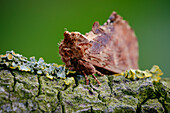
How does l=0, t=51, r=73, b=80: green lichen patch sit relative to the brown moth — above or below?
below

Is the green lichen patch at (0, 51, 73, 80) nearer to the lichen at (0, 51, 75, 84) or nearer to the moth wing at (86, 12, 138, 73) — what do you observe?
the lichen at (0, 51, 75, 84)

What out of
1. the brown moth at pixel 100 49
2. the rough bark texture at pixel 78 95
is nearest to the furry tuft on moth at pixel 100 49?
the brown moth at pixel 100 49

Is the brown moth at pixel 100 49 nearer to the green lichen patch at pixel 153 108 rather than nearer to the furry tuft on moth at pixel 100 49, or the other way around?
the furry tuft on moth at pixel 100 49

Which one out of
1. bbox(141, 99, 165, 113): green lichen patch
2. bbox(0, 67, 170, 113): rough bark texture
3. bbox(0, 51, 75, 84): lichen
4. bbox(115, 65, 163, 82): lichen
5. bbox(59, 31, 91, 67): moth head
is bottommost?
bbox(141, 99, 165, 113): green lichen patch

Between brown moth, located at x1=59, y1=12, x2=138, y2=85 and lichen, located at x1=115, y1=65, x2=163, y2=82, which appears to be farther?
lichen, located at x1=115, y1=65, x2=163, y2=82

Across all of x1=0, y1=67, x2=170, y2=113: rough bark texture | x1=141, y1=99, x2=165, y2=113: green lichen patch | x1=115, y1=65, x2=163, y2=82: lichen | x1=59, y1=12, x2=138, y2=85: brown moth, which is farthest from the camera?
x1=115, y1=65, x2=163, y2=82: lichen

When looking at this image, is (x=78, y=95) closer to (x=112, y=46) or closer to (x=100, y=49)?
(x=100, y=49)

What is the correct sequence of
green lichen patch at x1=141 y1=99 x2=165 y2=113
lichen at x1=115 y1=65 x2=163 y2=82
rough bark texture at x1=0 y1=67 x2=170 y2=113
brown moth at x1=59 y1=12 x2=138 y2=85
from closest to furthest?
rough bark texture at x1=0 y1=67 x2=170 y2=113 → green lichen patch at x1=141 y1=99 x2=165 y2=113 → brown moth at x1=59 y1=12 x2=138 y2=85 → lichen at x1=115 y1=65 x2=163 y2=82

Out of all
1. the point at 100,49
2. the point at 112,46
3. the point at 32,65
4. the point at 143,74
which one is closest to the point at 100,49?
the point at 100,49

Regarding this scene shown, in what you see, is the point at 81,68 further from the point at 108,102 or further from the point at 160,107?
the point at 160,107

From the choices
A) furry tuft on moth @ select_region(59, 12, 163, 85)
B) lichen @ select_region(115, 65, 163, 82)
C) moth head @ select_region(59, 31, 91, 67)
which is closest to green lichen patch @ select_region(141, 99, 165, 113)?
lichen @ select_region(115, 65, 163, 82)
